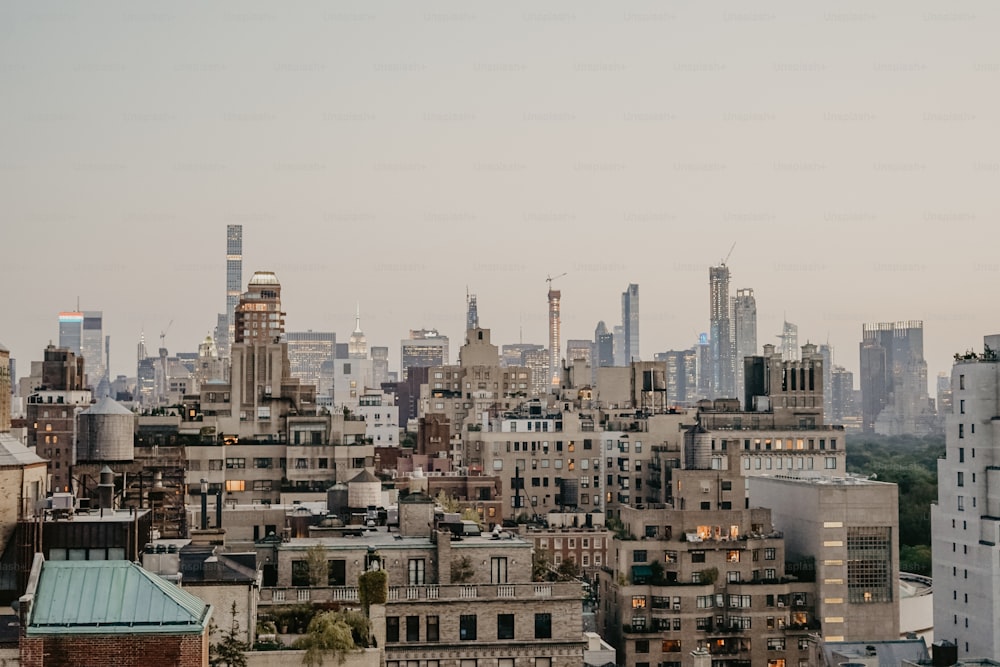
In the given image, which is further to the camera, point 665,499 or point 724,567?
point 665,499

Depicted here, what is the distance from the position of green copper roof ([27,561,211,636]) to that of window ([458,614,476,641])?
31.4 meters

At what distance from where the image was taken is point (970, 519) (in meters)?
118

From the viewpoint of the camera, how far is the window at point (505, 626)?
7712 centimetres

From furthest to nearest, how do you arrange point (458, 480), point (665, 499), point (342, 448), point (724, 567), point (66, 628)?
1. point (665, 499)
2. point (458, 480)
3. point (342, 448)
4. point (724, 567)
5. point (66, 628)

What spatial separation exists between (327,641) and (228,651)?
19.4ft

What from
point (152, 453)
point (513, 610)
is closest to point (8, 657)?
point (513, 610)

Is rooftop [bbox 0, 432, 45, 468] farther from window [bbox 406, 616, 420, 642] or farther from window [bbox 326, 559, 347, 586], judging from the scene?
window [bbox 406, 616, 420, 642]

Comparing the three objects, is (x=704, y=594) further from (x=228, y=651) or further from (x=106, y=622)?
(x=106, y=622)

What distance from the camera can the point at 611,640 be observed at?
121 m

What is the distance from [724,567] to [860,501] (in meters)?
12.7

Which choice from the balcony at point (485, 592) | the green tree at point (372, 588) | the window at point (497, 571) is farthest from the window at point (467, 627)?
the green tree at point (372, 588)

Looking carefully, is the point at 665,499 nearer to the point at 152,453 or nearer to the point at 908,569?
the point at 908,569

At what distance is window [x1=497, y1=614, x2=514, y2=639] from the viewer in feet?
253

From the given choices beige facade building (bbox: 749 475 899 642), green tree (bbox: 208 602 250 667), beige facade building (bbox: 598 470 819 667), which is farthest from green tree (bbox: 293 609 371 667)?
beige facade building (bbox: 749 475 899 642)
